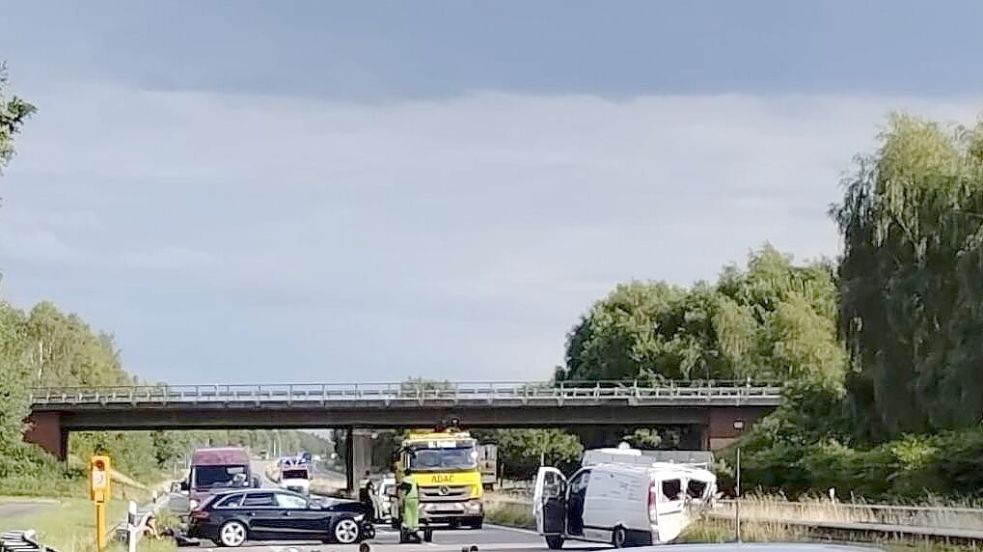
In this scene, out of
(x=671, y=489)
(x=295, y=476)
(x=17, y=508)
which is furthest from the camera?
(x=295, y=476)

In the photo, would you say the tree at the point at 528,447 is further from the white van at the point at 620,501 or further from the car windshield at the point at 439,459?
the white van at the point at 620,501

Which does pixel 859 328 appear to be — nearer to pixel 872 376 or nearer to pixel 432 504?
pixel 872 376

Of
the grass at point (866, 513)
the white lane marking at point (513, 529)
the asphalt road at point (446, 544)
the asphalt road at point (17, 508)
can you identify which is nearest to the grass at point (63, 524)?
the asphalt road at point (17, 508)

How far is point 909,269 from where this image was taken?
172ft

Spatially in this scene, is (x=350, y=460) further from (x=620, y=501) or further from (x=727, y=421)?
(x=620, y=501)

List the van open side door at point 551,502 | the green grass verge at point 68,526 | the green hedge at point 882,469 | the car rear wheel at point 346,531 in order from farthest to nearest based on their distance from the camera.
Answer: the green hedge at point 882,469 < the car rear wheel at point 346,531 < the van open side door at point 551,502 < the green grass verge at point 68,526

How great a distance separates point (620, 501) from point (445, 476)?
32.2 ft

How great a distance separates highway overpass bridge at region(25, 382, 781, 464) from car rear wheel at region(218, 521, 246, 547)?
1938 inches

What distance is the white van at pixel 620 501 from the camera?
33250 mm

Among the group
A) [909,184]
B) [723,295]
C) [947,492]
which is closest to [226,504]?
[947,492]

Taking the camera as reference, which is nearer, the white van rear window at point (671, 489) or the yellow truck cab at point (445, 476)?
the white van rear window at point (671, 489)

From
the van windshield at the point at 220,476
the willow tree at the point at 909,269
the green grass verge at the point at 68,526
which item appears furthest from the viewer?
the van windshield at the point at 220,476

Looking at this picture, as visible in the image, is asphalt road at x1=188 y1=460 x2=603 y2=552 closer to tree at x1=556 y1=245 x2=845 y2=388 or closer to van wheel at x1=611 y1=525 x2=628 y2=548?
van wheel at x1=611 y1=525 x2=628 y2=548

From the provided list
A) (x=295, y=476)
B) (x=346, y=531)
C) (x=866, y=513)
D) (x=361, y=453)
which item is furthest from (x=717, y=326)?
(x=346, y=531)
